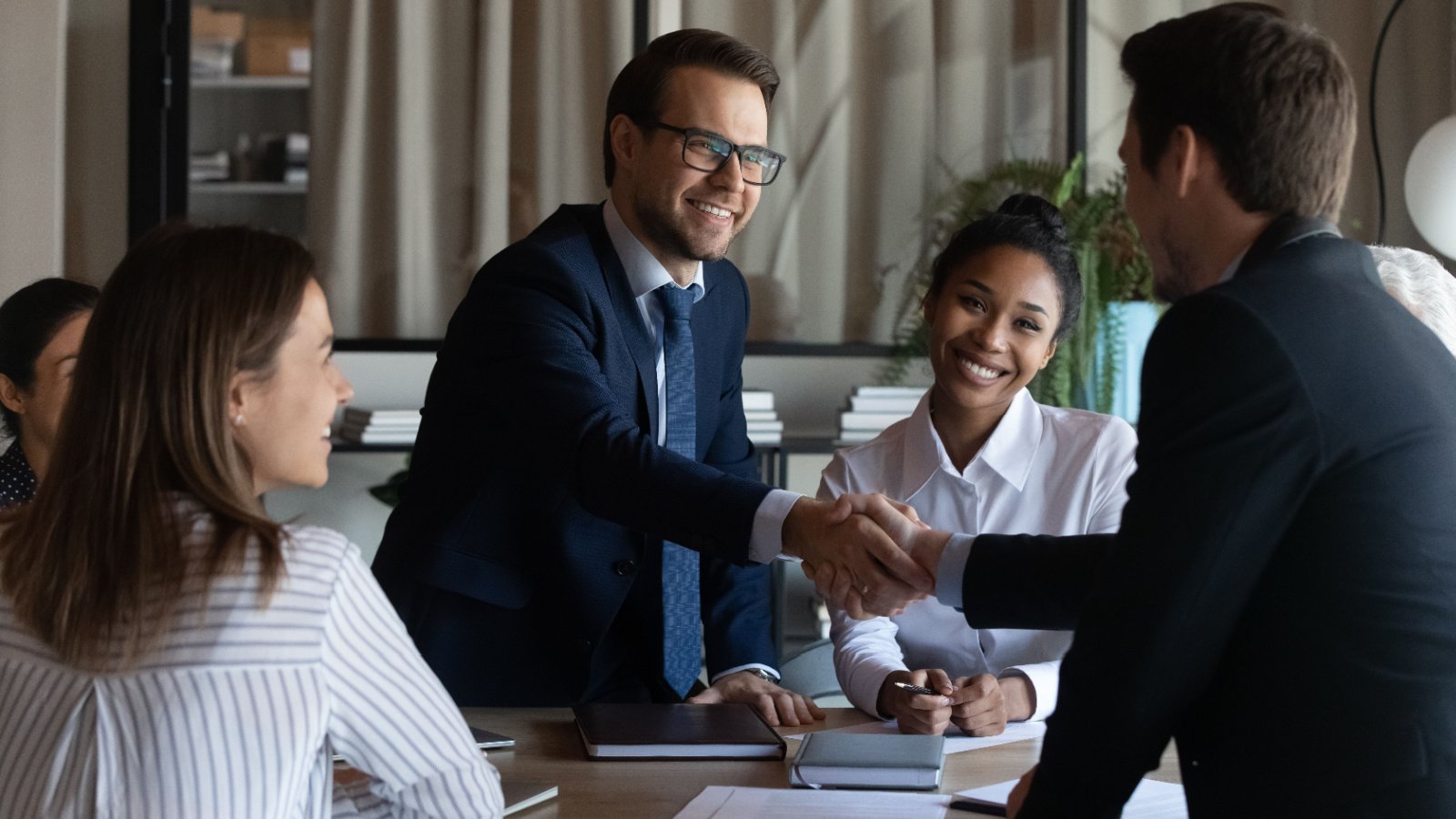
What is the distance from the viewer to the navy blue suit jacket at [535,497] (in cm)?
212

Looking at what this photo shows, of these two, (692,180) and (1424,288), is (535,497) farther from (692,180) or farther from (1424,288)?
(1424,288)

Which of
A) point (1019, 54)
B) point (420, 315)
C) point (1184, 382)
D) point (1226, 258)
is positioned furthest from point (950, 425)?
point (1019, 54)

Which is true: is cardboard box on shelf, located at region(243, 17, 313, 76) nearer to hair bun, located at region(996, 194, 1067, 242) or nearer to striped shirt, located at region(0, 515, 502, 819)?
hair bun, located at region(996, 194, 1067, 242)

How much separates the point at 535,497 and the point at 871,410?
94.6 inches

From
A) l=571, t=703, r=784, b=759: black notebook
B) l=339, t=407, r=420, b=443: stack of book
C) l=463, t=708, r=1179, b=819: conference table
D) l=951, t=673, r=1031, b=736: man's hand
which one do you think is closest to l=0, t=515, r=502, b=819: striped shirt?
l=463, t=708, r=1179, b=819: conference table

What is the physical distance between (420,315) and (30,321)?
208 cm

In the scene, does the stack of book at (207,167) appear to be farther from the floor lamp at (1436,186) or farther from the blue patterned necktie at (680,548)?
the floor lamp at (1436,186)

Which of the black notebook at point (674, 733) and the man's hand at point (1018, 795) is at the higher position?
the man's hand at point (1018, 795)

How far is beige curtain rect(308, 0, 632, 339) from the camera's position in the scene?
15.0 feet

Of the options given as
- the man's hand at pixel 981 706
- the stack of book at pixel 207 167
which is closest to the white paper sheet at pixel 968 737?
the man's hand at pixel 981 706

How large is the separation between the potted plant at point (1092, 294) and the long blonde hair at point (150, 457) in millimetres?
3404

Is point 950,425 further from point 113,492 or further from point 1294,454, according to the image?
point 113,492

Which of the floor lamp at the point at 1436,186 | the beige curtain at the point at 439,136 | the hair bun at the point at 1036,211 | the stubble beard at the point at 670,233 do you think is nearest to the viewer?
the stubble beard at the point at 670,233

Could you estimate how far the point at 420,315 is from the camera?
4.63m
